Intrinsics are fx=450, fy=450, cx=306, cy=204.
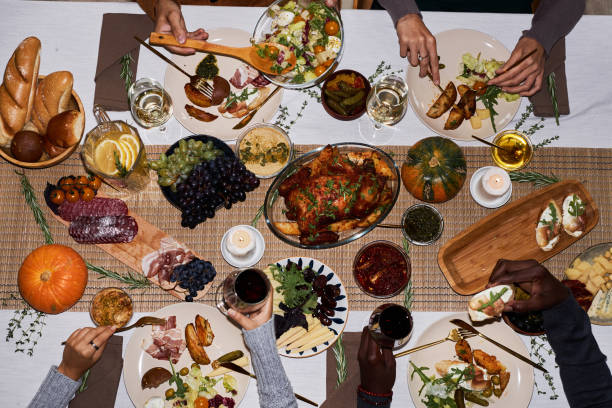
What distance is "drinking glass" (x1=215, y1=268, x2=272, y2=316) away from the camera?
1.76 meters

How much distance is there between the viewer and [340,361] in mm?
1940

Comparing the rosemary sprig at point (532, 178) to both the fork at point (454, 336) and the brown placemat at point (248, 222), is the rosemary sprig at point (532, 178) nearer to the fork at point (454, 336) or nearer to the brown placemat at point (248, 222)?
the brown placemat at point (248, 222)

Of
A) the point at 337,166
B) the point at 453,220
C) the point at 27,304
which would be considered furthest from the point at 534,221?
the point at 27,304

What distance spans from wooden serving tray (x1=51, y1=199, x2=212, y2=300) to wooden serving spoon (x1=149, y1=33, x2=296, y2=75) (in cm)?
78

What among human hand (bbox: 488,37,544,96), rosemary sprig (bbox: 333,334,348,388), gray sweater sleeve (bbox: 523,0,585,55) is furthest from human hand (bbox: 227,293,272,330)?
gray sweater sleeve (bbox: 523,0,585,55)

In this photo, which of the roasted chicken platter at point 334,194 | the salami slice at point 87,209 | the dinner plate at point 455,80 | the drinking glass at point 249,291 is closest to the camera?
the drinking glass at point 249,291

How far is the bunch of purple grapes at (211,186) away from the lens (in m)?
1.87

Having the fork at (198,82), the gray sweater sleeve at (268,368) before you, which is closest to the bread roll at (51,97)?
the fork at (198,82)

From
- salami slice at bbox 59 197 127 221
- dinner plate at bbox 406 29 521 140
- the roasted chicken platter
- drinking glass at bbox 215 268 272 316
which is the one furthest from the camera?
dinner plate at bbox 406 29 521 140

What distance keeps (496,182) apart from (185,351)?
1.54 m

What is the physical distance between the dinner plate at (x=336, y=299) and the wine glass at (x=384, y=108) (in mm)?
631

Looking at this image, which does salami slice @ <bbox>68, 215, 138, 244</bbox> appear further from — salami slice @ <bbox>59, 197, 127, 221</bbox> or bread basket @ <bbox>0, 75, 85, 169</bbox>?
bread basket @ <bbox>0, 75, 85, 169</bbox>

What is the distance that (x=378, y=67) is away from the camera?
216 cm

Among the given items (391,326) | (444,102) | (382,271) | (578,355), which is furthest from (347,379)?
(444,102)
